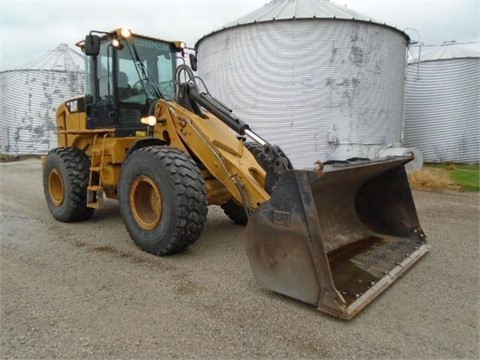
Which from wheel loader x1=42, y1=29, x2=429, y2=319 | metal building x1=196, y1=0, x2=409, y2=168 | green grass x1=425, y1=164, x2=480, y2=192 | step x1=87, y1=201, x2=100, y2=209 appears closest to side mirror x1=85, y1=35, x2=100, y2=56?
wheel loader x1=42, y1=29, x2=429, y2=319

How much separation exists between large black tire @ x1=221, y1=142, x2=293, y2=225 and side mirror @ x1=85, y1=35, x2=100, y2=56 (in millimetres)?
2214

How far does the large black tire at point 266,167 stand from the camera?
4.28 meters

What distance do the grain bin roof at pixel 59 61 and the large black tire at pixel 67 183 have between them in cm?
1431

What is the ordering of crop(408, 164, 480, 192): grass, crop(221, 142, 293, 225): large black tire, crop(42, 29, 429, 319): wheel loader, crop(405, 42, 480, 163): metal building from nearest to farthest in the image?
crop(42, 29, 429, 319): wheel loader → crop(221, 142, 293, 225): large black tire → crop(408, 164, 480, 192): grass → crop(405, 42, 480, 163): metal building

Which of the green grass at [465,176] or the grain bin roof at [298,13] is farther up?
the grain bin roof at [298,13]

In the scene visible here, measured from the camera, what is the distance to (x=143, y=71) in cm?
559

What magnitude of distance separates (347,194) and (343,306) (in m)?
1.86

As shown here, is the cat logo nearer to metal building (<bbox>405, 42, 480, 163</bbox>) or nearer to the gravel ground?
the gravel ground

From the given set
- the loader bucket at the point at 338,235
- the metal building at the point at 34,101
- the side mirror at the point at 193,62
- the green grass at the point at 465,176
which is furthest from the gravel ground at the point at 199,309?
the metal building at the point at 34,101

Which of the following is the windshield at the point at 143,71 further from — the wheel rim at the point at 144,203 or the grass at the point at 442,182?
the grass at the point at 442,182

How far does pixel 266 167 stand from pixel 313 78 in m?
7.61

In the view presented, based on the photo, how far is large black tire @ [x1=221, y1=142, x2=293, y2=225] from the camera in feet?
14.0

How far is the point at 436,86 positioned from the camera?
15070mm

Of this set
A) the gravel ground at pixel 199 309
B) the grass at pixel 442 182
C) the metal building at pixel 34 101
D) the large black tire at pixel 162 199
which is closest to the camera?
the gravel ground at pixel 199 309
